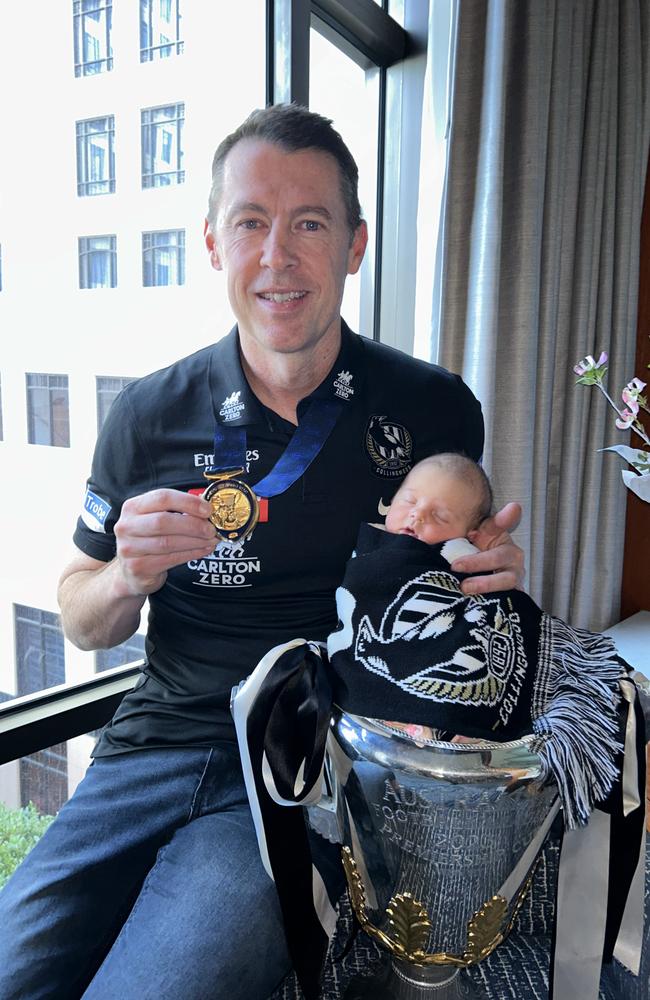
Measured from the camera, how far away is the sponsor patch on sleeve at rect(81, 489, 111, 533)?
3.73ft

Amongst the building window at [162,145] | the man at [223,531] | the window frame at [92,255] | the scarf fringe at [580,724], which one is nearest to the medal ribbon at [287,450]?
the man at [223,531]

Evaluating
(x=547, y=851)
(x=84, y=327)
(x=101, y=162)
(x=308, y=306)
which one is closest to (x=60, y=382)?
(x=84, y=327)

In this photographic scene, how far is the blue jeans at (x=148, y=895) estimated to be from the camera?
2.66 feet

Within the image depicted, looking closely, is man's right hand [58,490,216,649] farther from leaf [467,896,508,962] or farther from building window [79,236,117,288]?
building window [79,236,117,288]

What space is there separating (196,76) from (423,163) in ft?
1.86

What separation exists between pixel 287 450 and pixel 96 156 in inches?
35.5

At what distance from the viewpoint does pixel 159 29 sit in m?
1.57

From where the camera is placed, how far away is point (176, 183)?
1.67 metres

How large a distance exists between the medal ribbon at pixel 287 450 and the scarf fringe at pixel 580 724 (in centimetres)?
43

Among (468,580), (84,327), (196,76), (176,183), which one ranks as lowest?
(468,580)

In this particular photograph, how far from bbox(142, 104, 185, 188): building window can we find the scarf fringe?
52.1 inches

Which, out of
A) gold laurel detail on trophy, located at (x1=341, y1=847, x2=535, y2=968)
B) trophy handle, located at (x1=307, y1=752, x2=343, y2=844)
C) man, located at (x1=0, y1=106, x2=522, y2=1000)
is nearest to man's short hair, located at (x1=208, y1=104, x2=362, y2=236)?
man, located at (x1=0, y1=106, x2=522, y2=1000)

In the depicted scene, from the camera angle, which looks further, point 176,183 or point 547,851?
point 176,183

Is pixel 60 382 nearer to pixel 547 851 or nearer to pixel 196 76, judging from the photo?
pixel 196 76
